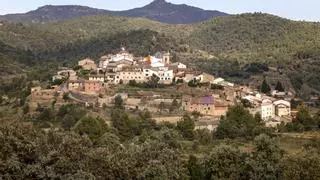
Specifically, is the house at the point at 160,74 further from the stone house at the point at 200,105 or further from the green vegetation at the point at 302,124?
the green vegetation at the point at 302,124

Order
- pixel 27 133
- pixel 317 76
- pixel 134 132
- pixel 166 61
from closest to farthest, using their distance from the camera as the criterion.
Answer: pixel 27 133
pixel 134 132
pixel 166 61
pixel 317 76

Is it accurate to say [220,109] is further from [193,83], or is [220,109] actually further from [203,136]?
[203,136]

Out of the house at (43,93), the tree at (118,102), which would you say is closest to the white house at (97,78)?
the house at (43,93)

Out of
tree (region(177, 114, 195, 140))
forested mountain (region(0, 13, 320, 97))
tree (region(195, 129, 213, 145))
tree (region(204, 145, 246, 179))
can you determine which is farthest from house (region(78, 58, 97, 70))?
tree (region(204, 145, 246, 179))

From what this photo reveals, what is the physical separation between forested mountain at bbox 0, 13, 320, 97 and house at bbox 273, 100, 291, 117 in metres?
20.6

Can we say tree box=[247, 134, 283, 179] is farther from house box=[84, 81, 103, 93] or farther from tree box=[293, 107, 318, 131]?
house box=[84, 81, 103, 93]

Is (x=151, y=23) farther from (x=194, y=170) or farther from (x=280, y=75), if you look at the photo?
(x=194, y=170)

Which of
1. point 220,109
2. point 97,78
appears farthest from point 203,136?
point 97,78

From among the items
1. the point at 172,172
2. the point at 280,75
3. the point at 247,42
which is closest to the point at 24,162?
the point at 172,172

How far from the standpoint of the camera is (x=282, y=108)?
63.4m

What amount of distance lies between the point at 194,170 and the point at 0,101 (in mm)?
33491

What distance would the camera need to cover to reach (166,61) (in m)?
81.2

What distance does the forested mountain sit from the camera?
327 feet

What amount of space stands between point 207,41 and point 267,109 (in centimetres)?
8027
